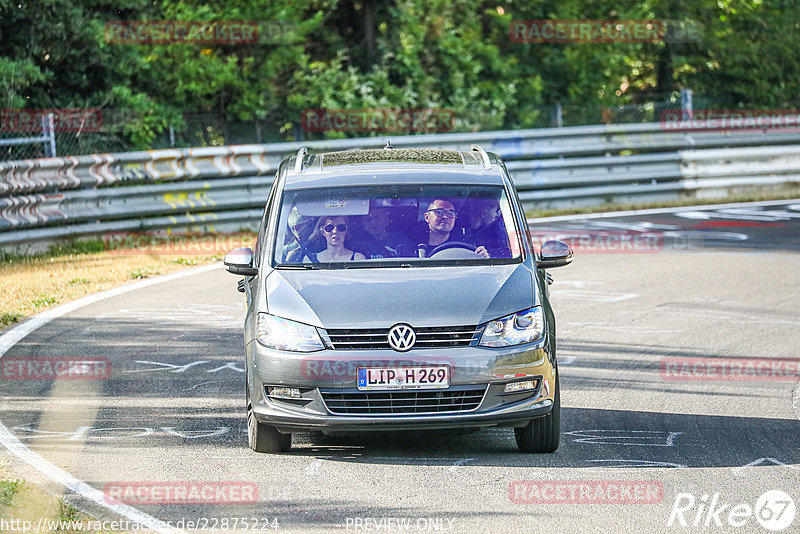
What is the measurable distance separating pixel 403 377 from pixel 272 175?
12911 mm

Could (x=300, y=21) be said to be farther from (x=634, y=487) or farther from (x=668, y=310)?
(x=634, y=487)

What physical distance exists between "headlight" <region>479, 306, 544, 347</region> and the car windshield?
55cm

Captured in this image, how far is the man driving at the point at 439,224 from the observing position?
743 centimetres

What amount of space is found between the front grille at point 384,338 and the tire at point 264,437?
707 mm

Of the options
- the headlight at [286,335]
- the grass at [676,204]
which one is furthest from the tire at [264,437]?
the grass at [676,204]

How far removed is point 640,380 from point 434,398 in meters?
2.95

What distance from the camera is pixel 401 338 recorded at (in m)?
6.54

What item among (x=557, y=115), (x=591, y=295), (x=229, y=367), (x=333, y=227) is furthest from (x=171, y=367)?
(x=557, y=115)

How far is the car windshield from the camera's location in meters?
7.36

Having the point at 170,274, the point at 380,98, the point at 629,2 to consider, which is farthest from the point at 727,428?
the point at 629,2
